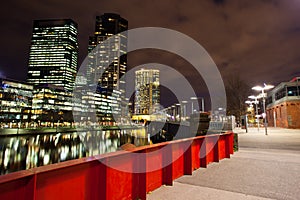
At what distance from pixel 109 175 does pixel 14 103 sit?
114 meters

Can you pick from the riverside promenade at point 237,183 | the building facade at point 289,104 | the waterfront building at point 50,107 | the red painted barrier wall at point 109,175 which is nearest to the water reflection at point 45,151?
the red painted barrier wall at point 109,175

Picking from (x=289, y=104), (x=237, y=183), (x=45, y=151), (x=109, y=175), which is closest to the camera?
(x=109, y=175)

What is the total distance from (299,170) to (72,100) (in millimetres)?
139639

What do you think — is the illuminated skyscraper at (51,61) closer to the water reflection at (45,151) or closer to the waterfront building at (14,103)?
the waterfront building at (14,103)

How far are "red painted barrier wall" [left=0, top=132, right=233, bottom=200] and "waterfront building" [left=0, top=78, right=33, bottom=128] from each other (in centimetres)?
10468

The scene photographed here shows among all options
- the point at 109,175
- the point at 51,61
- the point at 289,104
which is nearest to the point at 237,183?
the point at 109,175

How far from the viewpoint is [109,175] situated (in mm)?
4020

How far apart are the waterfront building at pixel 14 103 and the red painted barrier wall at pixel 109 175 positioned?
104681 millimetres

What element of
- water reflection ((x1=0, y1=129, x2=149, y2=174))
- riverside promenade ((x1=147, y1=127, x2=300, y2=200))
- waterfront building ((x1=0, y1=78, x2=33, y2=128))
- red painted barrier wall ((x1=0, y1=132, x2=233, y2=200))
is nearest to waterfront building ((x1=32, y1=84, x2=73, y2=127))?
waterfront building ((x1=0, y1=78, x2=33, y2=128))

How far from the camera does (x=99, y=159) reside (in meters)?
3.79

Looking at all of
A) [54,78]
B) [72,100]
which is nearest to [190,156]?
[72,100]

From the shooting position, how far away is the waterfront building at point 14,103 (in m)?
92.5

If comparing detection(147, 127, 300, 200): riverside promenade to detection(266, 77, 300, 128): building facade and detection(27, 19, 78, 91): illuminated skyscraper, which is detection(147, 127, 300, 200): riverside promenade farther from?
detection(27, 19, 78, 91): illuminated skyscraper

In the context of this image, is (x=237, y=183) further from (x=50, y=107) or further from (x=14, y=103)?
(x=50, y=107)
